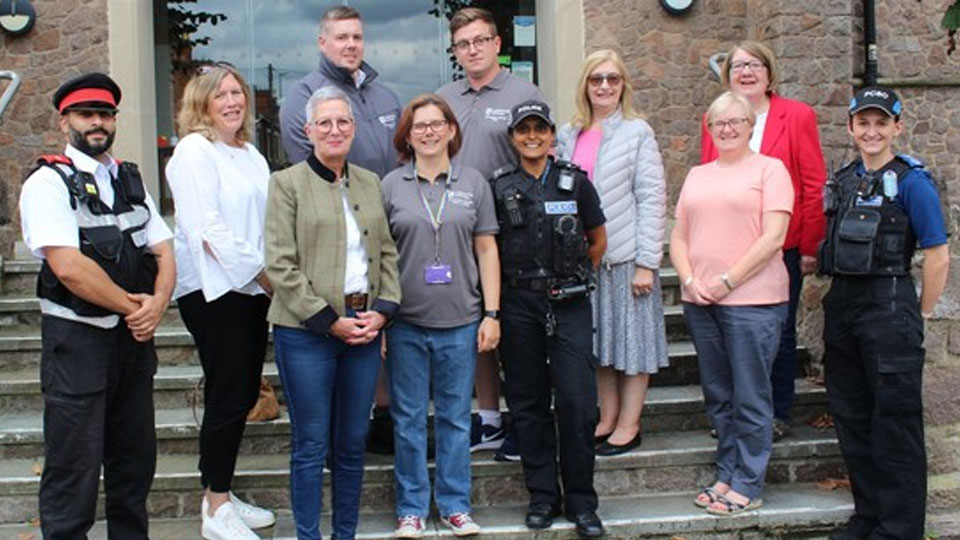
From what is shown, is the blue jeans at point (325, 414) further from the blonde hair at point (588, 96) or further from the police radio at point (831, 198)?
the police radio at point (831, 198)

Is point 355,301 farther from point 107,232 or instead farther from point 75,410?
point 75,410

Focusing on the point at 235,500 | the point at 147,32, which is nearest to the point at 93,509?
the point at 235,500

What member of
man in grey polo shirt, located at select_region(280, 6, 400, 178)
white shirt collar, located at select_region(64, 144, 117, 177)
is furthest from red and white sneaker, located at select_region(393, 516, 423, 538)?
white shirt collar, located at select_region(64, 144, 117, 177)

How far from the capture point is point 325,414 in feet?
13.1

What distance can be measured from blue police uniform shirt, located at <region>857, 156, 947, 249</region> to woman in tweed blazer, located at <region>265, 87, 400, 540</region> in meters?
2.18

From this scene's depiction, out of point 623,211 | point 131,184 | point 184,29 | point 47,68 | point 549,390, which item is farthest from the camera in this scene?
point 184,29

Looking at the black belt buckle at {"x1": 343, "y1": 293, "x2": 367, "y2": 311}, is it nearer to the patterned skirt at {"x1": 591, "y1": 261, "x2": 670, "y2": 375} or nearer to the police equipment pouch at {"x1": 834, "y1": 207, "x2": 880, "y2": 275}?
the patterned skirt at {"x1": 591, "y1": 261, "x2": 670, "y2": 375}

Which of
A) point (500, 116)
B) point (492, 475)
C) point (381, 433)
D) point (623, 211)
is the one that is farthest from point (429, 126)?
point (492, 475)

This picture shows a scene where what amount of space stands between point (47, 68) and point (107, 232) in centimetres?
504

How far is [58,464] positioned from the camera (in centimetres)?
372

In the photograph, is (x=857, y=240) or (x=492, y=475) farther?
(x=492, y=475)

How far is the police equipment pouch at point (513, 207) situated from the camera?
171 inches

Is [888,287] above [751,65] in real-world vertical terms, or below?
below

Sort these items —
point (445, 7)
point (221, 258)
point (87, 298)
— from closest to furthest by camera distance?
point (87, 298) → point (221, 258) → point (445, 7)
